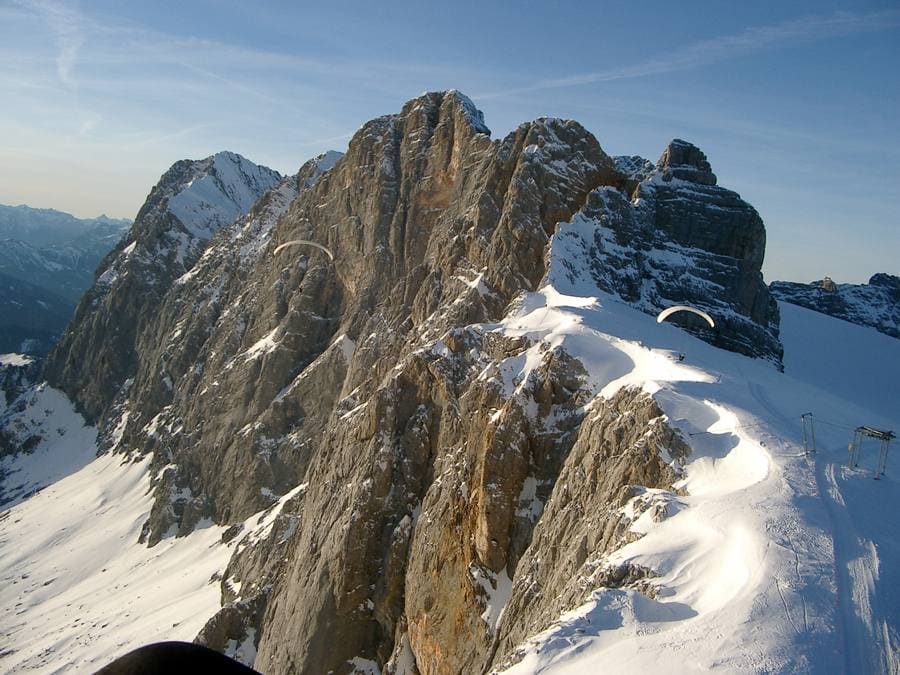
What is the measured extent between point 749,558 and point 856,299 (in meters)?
106

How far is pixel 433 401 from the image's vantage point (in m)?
39.6

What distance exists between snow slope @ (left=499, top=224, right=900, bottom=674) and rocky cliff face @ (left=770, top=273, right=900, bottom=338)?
80954mm

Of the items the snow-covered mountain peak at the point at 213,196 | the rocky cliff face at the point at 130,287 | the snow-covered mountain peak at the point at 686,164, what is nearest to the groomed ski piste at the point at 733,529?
the snow-covered mountain peak at the point at 686,164

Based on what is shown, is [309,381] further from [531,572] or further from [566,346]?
[531,572]

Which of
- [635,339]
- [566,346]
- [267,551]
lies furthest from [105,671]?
[267,551]

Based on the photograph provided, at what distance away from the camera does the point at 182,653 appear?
350cm

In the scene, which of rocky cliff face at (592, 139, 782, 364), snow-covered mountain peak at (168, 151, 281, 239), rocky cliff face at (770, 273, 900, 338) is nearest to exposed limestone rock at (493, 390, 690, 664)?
rocky cliff face at (592, 139, 782, 364)

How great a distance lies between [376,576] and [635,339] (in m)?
20.2

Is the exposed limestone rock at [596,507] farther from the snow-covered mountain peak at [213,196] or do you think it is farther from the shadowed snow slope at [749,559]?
the snow-covered mountain peak at [213,196]

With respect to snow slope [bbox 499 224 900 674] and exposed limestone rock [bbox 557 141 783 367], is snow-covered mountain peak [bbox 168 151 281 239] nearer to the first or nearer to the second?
exposed limestone rock [bbox 557 141 783 367]

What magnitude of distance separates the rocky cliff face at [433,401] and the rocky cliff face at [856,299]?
186ft

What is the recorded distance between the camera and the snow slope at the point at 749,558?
1346 cm

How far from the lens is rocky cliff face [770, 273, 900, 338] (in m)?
98.4

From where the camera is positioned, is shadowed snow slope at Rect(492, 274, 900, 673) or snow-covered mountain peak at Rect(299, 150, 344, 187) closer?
shadowed snow slope at Rect(492, 274, 900, 673)
